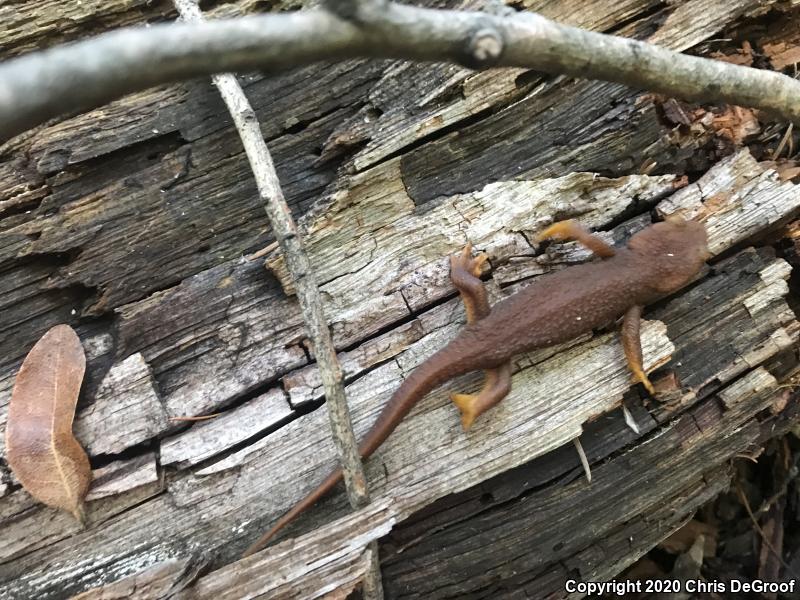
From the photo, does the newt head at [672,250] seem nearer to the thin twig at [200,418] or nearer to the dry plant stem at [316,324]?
the dry plant stem at [316,324]

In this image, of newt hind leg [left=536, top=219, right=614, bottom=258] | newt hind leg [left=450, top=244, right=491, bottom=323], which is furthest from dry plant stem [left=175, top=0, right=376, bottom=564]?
newt hind leg [left=536, top=219, right=614, bottom=258]

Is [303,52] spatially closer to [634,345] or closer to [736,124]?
[634,345]

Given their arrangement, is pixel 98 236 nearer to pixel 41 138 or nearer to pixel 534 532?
pixel 41 138

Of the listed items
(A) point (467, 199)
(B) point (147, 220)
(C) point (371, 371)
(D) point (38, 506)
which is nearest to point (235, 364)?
(C) point (371, 371)

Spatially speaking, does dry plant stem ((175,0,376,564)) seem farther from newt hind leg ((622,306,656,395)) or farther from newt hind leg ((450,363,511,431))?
newt hind leg ((622,306,656,395))

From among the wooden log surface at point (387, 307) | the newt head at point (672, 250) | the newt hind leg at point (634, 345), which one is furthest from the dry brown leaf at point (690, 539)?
the newt head at point (672, 250)
